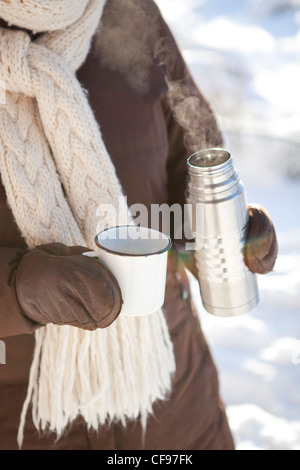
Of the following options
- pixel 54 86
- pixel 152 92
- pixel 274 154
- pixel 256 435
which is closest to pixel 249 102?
pixel 274 154

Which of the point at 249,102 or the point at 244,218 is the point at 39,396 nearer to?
the point at 244,218

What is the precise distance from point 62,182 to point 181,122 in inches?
15.3

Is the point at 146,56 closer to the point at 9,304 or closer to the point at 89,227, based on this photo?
the point at 89,227

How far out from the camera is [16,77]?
0.96 meters

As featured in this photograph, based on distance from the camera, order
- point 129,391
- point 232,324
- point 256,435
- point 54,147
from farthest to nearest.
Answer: point 232,324 → point 256,435 → point 129,391 → point 54,147

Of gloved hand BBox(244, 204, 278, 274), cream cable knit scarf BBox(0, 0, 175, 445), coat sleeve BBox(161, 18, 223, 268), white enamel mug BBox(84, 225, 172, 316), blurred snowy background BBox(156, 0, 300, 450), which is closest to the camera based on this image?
white enamel mug BBox(84, 225, 172, 316)

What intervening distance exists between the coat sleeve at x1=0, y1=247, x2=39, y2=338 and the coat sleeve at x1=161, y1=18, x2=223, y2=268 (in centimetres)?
42

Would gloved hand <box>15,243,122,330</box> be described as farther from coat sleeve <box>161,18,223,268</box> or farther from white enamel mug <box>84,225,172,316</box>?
coat sleeve <box>161,18,223,268</box>

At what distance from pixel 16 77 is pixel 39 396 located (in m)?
0.62

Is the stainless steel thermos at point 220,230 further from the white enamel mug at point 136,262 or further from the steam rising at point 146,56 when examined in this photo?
the steam rising at point 146,56

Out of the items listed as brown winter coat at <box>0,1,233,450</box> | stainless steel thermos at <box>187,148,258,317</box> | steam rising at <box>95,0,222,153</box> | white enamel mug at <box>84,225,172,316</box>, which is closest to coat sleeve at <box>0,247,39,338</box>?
brown winter coat at <box>0,1,233,450</box>

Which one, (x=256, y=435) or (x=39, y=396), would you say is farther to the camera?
(x=256, y=435)

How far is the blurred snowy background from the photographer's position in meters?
2.01

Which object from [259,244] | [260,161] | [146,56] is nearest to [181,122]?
[146,56]
